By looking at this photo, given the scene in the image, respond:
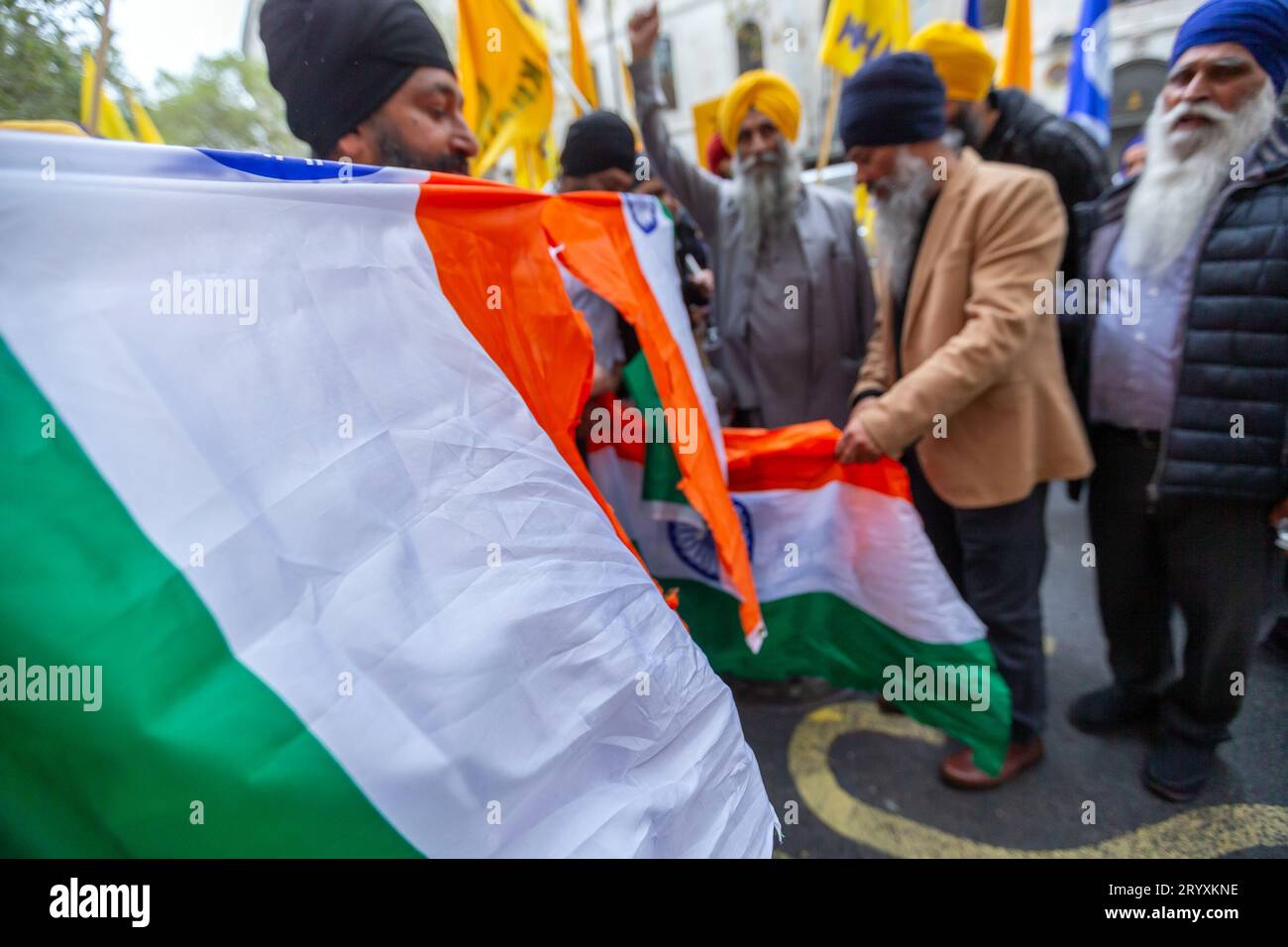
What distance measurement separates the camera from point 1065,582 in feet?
11.2

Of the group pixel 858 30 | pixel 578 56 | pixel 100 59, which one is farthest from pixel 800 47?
pixel 100 59

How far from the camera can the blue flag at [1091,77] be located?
11.7 feet

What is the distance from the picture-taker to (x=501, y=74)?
2.95 m

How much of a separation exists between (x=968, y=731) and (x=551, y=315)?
5.29 feet

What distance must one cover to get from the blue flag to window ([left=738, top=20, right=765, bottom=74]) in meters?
11.5

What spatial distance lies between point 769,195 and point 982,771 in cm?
217

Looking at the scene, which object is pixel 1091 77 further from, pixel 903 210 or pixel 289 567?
pixel 289 567

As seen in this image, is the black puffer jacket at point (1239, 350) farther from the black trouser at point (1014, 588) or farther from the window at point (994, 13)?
the window at point (994, 13)

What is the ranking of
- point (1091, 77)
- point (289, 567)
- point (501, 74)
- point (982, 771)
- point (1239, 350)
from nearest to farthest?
point (289, 567) → point (1239, 350) → point (982, 771) → point (501, 74) → point (1091, 77)

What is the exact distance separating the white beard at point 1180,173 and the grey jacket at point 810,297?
0.91 metres

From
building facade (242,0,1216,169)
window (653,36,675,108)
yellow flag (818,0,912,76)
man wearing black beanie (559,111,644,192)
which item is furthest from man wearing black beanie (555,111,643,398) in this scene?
window (653,36,675,108)

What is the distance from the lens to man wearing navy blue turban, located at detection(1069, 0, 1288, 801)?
1700mm

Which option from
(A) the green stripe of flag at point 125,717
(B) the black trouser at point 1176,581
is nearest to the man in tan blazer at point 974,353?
(B) the black trouser at point 1176,581
